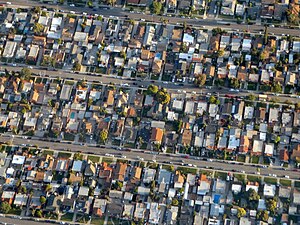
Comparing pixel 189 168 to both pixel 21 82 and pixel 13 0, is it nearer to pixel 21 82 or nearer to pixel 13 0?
pixel 21 82

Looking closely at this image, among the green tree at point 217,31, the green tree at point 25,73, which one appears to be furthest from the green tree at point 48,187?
the green tree at point 217,31

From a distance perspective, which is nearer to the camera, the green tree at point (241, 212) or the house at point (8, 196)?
the green tree at point (241, 212)

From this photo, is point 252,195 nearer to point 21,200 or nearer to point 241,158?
point 241,158

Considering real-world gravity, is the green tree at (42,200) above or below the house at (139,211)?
below

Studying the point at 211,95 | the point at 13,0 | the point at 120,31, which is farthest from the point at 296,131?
the point at 13,0

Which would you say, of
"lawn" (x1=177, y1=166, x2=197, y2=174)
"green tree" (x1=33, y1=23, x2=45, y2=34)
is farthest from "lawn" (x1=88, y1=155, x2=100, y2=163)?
"green tree" (x1=33, y1=23, x2=45, y2=34)

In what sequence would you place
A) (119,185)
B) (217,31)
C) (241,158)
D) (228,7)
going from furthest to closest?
(228,7) < (217,31) < (241,158) < (119,185)

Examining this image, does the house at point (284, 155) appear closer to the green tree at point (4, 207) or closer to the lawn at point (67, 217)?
the lawn at point (67, 217)

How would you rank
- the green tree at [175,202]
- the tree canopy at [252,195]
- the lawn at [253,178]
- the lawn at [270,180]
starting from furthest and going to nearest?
the lawn at [253,178] → the lawn at [270,180] → the green tree at [175,202] → the tree canopy at [252,195]

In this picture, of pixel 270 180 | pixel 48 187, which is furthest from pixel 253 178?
pixel 48 187
